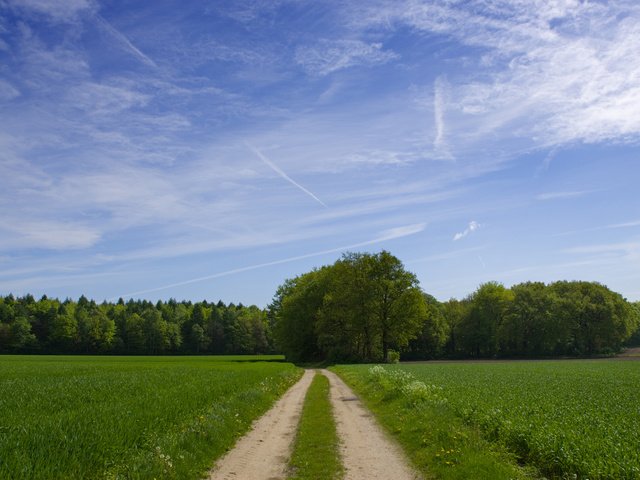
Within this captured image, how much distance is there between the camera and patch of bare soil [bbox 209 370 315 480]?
11141mm

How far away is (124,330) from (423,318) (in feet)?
337

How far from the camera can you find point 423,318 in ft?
251

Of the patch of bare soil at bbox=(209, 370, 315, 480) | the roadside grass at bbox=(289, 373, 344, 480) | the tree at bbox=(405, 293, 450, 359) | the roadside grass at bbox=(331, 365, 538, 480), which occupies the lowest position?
the patch of bare soil at bbox=(209, 370, 315, 480)

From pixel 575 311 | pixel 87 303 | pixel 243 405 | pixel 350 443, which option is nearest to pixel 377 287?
pixel 575 311

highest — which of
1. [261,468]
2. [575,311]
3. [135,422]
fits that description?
[575,311]

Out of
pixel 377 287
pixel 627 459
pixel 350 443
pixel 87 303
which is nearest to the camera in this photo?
pixel 627 459

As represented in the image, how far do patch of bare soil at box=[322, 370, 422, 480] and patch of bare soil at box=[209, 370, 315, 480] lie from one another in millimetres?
1677

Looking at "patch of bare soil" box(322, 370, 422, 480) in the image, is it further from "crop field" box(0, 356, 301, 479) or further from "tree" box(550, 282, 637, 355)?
"tree" box(550, 282, 637, 355)

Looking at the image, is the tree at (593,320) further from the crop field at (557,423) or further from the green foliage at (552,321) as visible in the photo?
the crop field at (557,423)

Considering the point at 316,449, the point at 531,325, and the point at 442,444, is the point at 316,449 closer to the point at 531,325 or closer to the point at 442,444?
the point at 442,444

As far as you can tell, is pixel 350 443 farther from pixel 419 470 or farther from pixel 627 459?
pixel 627 459

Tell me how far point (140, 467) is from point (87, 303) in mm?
175520

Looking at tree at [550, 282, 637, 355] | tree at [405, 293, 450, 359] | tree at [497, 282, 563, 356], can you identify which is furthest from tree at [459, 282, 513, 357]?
tree at [550, 282, 637, 355]

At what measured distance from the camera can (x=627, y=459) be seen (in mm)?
8758
